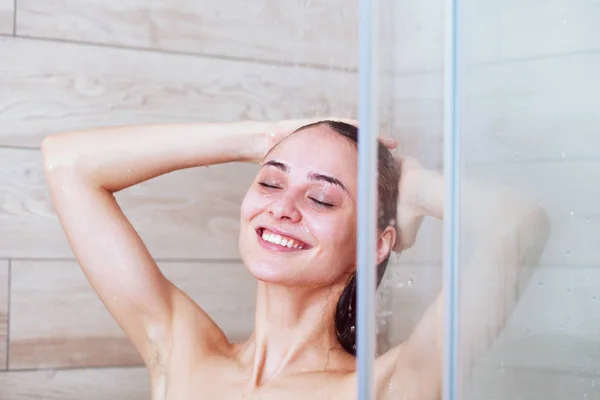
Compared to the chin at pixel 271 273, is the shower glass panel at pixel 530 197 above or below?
above

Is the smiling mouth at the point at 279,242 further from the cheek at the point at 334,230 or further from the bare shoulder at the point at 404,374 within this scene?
the bare shoulder at the point at 404,374

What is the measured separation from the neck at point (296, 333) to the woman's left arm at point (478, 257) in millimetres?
399

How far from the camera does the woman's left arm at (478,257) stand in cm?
50

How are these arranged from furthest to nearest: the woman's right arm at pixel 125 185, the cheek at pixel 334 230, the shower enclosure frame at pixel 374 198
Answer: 1. the woman's right arm at pixel 125 185
2. the cheek at pixel 334 230
3. the shower enclosure frame at pixel 374 198

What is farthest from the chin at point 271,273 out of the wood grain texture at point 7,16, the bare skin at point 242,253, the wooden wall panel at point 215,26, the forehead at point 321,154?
the wood grain texture at point 7,16

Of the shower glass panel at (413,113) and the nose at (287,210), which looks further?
the nose at (287,210)

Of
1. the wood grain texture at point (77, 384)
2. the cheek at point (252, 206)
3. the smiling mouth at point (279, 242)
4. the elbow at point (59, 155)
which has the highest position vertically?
the elbow at point (59, 155)

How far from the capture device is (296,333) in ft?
3.20

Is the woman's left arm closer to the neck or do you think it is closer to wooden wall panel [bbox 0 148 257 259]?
the neck

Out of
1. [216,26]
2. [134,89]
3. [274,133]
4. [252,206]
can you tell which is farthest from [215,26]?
[252,206]

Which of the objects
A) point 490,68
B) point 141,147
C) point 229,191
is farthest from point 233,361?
point 490,68

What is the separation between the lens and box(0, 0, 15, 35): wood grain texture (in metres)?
1.35

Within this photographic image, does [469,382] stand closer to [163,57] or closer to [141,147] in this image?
[141,147]

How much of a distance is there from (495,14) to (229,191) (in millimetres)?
989
